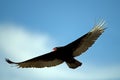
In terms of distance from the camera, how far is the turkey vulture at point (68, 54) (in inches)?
515

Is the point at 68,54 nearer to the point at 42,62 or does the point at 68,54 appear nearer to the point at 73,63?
the point at 73,63

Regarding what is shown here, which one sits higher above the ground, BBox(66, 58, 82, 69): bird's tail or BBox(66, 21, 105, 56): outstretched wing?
BBox(66, 21, 105, 56): outstretched wing

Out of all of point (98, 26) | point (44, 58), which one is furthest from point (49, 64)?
point (98, 26)

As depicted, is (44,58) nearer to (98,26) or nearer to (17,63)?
(17,63)

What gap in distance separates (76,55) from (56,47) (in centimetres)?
136

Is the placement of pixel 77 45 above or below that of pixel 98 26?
below

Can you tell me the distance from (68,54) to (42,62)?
1.70m

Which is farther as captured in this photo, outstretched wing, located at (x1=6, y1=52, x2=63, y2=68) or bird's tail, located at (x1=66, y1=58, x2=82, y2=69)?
outstretched wing, located at (x1=6, y1=52, x2=63, y2=68)

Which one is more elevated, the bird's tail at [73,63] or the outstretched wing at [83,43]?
the outstretched wing at [83,43]

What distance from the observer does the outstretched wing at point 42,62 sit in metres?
13.8

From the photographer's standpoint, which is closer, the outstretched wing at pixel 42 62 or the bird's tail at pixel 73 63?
the bird's tail at pixel 73 63

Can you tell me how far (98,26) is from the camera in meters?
14.3

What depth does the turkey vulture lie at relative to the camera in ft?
42.9

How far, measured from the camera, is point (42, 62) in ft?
46.6
